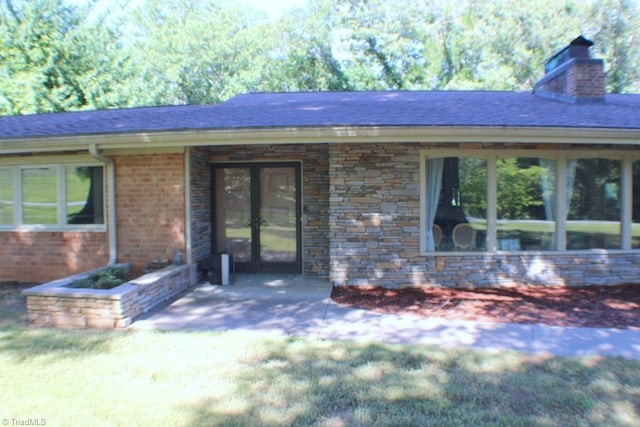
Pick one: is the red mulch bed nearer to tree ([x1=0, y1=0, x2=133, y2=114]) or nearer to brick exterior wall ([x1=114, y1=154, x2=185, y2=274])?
brick exterior wall ([x1=114, y1=154, x2=185, y2=274])

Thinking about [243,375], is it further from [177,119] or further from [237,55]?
[237,55]

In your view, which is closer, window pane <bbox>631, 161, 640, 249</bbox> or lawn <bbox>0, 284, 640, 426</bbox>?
lawn <bbox>0, 284, 640, 426</bbox>

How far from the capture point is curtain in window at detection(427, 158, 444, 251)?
22.2 ft

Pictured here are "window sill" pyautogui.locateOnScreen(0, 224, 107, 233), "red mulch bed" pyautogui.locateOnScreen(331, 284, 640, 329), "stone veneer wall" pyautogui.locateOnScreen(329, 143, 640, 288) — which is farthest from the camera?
"window sill" pyautogui.locateOnScreen(0, 224, 107, 233)

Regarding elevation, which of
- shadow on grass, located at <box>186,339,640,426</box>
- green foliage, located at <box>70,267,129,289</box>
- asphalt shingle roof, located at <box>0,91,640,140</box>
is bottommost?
shadow on grass, located at <box>186,339,640,426</box>

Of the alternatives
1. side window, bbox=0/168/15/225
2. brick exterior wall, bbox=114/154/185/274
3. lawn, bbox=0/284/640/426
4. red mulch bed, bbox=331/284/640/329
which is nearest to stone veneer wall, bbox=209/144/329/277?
brick exterior wall, bbox=114/154/185/274

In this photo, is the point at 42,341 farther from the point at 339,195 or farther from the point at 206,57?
the point at 206,57

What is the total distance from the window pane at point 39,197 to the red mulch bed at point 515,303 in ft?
17.4

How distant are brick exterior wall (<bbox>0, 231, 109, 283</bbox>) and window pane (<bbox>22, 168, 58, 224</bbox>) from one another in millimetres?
282

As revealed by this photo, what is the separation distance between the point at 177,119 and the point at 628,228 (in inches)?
309

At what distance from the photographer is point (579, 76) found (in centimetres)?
857

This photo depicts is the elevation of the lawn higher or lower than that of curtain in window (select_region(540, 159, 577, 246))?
lower

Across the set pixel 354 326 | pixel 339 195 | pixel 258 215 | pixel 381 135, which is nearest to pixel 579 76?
pixel 381 135

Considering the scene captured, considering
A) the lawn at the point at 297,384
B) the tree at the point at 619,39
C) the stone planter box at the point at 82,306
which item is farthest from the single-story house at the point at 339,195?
the tree at the point at 619,39
